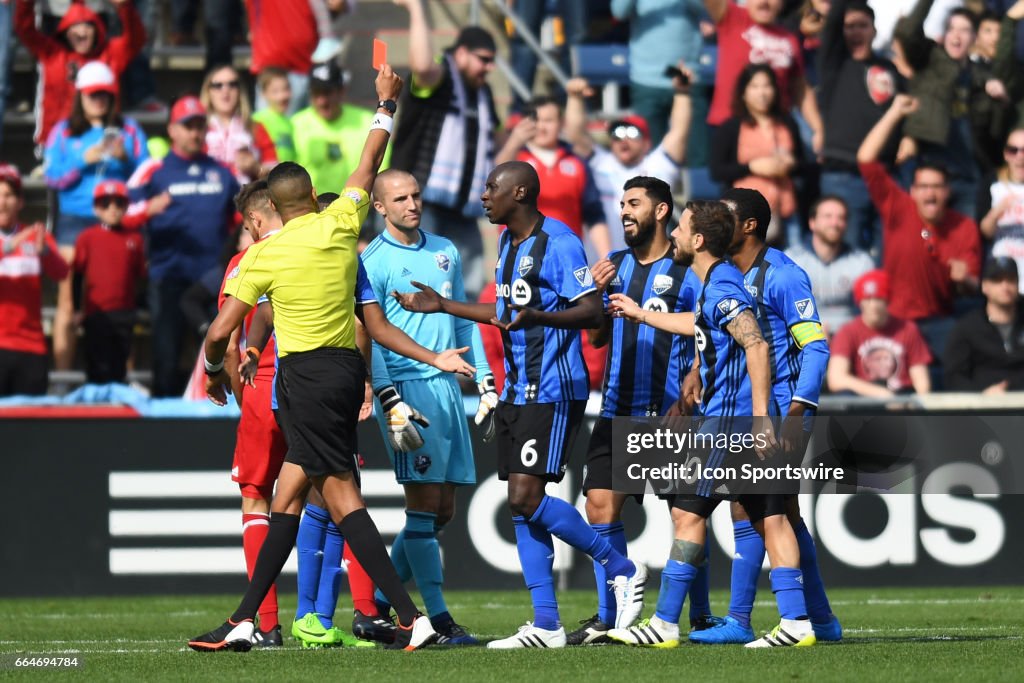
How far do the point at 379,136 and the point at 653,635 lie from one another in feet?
8.94

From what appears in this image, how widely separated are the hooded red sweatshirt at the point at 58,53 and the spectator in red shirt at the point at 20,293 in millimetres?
1489

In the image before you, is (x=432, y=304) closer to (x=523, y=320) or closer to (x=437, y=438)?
(x=523, y=320)

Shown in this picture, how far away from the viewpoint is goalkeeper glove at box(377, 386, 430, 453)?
827 cm

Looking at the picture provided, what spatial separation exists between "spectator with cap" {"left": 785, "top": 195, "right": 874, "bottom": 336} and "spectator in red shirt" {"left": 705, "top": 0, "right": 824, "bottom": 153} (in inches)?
39.5

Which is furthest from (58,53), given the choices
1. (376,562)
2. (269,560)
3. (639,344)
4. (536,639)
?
(536,639)

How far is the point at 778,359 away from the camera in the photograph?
8422mm

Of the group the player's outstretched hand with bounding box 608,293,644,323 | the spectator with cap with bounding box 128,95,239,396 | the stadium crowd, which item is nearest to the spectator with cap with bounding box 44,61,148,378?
the stadium crowd

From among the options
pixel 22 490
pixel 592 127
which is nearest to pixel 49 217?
pixel 22 490

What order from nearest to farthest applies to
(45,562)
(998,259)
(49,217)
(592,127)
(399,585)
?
(399,585), (45,562), (998,259), (49,217), (592,127)

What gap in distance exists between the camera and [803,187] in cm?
1421

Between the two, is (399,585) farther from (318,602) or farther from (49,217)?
(49,217)

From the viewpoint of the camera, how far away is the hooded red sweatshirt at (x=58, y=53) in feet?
47.7

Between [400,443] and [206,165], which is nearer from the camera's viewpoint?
[400,443]

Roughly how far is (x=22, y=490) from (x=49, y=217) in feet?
10.6
